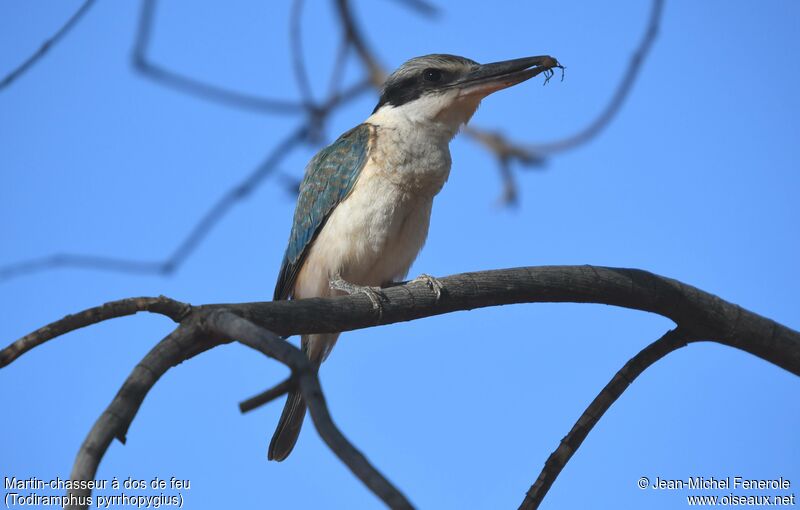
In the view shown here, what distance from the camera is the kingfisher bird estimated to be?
4387mm

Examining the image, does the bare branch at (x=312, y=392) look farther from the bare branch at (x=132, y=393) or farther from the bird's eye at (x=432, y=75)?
the bird's eye at (x=432, y=75)

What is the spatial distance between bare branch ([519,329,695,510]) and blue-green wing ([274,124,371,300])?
1783 millimetres

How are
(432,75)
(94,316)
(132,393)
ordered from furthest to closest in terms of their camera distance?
(432,75), (94,316), (132,393)

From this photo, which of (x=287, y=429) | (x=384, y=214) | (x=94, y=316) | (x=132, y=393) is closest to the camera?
(x=132, y=393)

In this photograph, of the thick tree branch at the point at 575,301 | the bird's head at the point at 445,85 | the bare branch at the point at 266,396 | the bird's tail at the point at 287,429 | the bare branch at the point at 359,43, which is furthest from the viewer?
the bird's head at the point at 445,85

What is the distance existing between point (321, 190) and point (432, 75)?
879mm

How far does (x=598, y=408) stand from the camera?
10.6 ft

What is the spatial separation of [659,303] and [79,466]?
84.2 inches

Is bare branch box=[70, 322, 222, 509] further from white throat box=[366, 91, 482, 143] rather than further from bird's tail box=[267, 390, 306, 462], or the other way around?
white throat box=[366, 91, 482, 143]

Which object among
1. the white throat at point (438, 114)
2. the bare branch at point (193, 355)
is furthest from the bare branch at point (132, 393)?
the white throat at point (438, 114)

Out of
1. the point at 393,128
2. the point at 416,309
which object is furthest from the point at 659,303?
the point at 393,128

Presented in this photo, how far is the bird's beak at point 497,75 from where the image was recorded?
4.54 meters

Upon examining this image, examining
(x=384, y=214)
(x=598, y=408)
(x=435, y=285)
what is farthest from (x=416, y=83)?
(x=598, y=408)

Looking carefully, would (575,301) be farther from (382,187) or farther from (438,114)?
(438,114)
